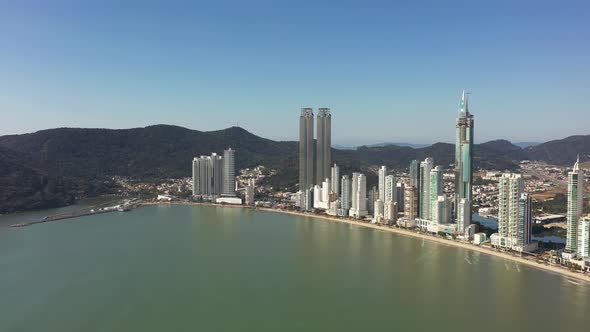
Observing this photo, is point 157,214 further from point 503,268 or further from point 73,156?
point 73,156

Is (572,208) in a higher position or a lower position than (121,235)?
higher

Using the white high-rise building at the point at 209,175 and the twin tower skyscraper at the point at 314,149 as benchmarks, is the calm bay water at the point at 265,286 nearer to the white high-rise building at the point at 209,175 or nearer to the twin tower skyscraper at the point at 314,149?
the twin tower skyscraper at the point at 314,149

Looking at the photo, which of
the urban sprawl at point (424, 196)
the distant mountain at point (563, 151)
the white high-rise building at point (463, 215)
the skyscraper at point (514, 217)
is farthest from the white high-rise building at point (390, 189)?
the distant mountain at point (563, 151)

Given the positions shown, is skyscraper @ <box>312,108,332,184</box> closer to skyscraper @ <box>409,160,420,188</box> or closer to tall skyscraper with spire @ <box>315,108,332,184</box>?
tall skyscraper with spire @ <box>315,108,332,184</box>

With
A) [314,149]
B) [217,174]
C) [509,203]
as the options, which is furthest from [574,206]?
[217,174]

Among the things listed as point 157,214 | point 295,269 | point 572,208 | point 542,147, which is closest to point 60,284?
point 295,269

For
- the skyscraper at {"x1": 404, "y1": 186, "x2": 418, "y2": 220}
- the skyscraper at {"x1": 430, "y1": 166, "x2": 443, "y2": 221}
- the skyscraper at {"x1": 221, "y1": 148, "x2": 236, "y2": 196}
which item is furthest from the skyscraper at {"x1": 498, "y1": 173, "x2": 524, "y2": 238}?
the skyscraper at {"x1": 221, "y1": 148, "x2": 236, "y2": 196}
